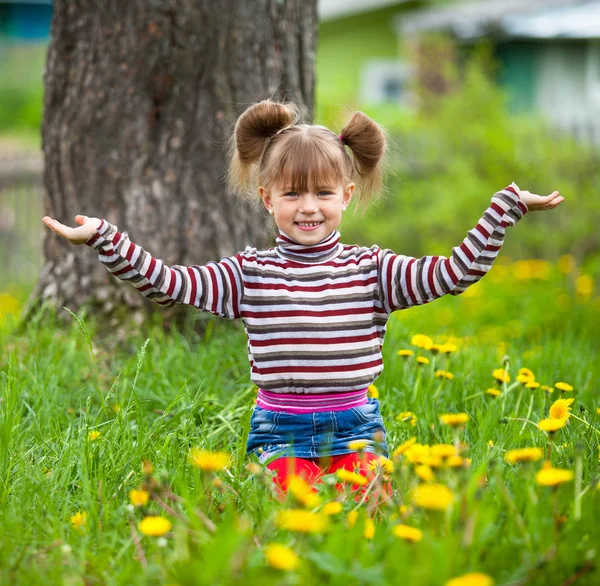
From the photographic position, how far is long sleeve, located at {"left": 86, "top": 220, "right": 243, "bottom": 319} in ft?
6.99

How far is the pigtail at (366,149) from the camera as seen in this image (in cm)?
242

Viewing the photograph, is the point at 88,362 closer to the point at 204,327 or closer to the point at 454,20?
the point at 204,327

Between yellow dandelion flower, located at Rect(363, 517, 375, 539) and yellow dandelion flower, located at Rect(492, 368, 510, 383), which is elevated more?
yellow dandelion flower, located at Rect(492, 368, 510, 383)

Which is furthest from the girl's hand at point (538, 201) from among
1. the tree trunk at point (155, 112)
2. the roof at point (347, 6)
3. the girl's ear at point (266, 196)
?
the roof at point (347, 6)

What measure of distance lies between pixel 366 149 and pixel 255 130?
0.34 metres

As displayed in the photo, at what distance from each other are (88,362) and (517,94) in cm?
1270

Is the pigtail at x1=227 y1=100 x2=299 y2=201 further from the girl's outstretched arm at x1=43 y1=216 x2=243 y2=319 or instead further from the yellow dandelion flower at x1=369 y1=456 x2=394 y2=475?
the yellow dandelion flower at x1=369 y1=456 x2=394 y2=475

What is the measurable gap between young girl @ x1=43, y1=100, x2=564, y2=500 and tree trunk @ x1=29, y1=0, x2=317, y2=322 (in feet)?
3.43

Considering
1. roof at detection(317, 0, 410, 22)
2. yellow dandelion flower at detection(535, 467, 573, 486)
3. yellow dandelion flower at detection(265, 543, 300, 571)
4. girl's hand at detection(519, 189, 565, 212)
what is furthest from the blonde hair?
roof at detection(317, 0, 410, 22)

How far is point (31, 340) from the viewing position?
303 centimetres

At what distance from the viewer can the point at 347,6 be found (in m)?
16.7

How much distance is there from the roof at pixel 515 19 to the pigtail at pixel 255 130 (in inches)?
461

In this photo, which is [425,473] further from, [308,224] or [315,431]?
[308,224]

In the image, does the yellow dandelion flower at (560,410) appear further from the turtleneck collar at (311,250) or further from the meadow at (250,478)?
the turtleneck collar at (311,250)
